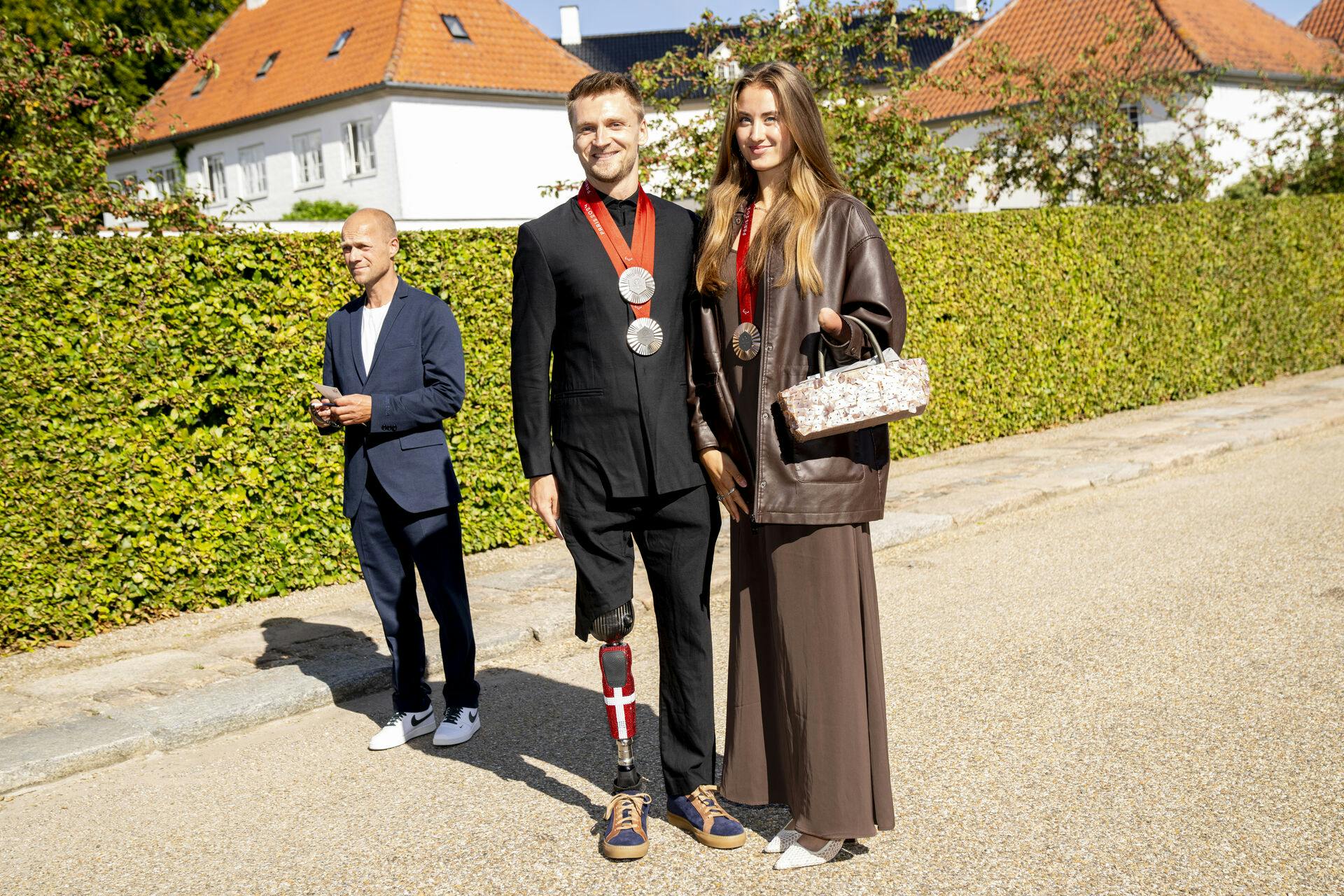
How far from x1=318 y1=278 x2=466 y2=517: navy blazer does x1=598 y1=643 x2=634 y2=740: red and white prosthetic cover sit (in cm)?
128

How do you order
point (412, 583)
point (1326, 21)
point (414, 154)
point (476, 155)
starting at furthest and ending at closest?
point (1326, 21)
point (476, 155)
point (414, 154)
point (412, 583)

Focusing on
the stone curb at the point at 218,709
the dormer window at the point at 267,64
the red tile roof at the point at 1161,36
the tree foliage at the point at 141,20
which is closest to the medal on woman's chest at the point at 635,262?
the stone curb at the point at 218,709

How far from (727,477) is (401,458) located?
5.59 ft

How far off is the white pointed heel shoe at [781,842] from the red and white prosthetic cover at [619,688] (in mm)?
548

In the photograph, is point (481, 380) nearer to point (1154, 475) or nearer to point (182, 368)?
point (182, 368)

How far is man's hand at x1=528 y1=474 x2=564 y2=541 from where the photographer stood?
3807mm

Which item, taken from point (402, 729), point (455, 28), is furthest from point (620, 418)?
point (455, 28)

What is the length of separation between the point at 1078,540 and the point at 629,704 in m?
5.17

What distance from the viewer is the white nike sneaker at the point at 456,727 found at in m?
4.96

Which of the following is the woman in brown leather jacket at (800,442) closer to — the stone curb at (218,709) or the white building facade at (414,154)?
the stone curb at (218,709)

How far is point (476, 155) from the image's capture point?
34.3 metres

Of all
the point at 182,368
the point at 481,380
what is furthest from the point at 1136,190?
the point at 182,368

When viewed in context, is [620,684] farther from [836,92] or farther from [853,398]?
[836,92]

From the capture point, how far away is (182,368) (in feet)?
22.6
